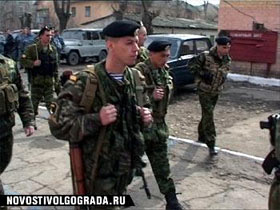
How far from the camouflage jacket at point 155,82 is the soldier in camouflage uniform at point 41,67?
310 cm

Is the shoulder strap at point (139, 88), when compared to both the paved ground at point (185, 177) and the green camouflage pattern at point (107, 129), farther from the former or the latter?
the paved ground at point (185, 177)

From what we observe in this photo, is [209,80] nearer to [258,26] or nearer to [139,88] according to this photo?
[139,88]

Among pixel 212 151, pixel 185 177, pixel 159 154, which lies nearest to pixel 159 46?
pixel 159 154

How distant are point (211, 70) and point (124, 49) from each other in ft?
10.9

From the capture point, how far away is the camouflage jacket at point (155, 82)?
13.5 feet

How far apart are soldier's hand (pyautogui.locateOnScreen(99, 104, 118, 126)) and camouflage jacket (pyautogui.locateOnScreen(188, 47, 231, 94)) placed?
3.49 meters

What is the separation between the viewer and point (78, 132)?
2.55 metres

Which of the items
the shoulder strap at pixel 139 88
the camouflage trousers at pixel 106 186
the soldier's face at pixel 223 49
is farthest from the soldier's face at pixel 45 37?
the camouflage trousers at pixel 106 186

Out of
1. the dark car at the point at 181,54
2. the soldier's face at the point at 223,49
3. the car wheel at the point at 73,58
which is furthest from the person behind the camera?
the car wheel at the point at 73,58

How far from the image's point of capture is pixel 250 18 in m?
14.5

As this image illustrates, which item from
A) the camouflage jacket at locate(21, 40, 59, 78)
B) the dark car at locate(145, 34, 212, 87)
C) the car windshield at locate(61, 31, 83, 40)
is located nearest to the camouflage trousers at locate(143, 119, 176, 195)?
the camouflage jacket at locate(21, 40, 59, 78)

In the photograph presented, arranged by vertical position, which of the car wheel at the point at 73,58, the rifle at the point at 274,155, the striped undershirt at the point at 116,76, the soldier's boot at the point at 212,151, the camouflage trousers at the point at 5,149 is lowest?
the soldier's boot at the point at 212,151

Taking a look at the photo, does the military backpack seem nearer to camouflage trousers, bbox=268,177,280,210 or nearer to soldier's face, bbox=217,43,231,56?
camouflage trousers, bbox=268,177,280,210

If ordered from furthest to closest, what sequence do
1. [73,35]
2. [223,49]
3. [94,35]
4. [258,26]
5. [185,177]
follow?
1. [94,35]
2. [73,35]
3. [258,26]
4. [223,49]
5. [185,177]
